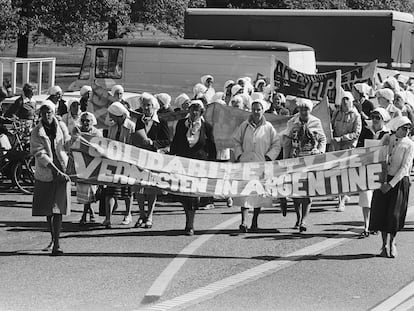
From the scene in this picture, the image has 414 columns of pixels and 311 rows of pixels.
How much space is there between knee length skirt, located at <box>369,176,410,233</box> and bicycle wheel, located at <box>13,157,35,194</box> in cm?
661

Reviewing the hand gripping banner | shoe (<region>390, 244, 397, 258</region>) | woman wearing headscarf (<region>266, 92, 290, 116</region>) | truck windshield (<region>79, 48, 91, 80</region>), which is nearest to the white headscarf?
the hand gripping banner

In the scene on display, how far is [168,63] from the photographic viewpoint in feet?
85.1

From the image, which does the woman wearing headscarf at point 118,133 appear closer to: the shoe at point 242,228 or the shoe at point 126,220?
the shoe at point 126,220

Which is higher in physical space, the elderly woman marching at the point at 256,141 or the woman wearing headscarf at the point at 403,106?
the woman wearing headscarf at the point at 403,106

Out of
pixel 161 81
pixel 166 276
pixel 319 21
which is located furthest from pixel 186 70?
pixel 166 276

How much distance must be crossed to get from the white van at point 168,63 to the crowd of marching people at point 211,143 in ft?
23.9

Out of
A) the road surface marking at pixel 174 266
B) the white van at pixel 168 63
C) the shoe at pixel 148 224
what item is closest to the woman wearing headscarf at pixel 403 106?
the road surface marking at pixel 174 266

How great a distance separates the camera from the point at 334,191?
12492mm

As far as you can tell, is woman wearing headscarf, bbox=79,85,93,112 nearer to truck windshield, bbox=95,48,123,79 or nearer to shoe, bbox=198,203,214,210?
shoe, bbox=198,203,214,210

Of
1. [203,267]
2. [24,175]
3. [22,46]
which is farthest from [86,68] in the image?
[203,267]

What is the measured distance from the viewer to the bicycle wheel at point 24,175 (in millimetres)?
16703

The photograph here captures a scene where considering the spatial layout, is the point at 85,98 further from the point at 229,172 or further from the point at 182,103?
the point at 229,172

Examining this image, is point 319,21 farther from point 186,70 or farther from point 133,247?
point 133,247

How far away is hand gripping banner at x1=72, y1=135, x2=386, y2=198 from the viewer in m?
12.3
